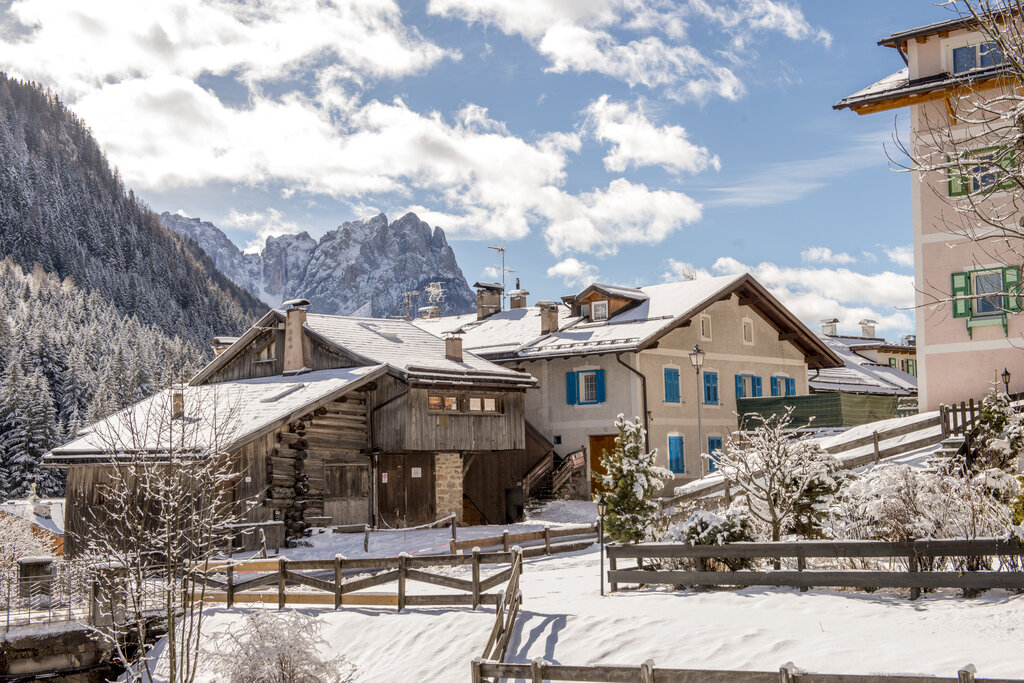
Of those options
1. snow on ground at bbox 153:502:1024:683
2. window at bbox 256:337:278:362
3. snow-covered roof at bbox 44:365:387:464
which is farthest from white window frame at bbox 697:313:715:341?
snow on ground at bbox 153:502:1024:683

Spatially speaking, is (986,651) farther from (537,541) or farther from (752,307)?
(752,307)

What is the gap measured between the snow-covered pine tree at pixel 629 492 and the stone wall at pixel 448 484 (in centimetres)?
1626

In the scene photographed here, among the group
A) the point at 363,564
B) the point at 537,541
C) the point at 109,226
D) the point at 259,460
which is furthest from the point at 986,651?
the point at 109,226

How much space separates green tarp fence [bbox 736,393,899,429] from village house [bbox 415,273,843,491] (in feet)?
6.52

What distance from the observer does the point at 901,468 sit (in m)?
16.3

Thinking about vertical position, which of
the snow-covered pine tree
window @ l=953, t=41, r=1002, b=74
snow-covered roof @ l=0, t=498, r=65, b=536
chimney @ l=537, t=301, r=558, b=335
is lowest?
snow-covered roof @ l=0, t=498, r=65, b=536

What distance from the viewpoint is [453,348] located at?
3603 centimetres

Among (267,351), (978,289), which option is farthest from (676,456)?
(267,351)

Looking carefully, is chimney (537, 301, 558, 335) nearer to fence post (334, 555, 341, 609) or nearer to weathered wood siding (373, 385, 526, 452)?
weathered wood siding (373, 385, 526, 452)

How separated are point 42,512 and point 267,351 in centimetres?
2051

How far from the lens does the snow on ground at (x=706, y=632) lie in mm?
12180

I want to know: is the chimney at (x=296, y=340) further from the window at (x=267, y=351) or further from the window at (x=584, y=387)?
the window at (x=584, y=387)

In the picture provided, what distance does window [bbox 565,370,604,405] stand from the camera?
3872 cm

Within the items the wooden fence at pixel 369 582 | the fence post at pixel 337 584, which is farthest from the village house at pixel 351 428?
Result: the fence post at pixel 337 584
